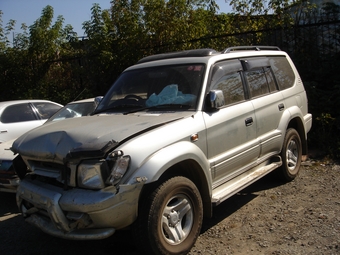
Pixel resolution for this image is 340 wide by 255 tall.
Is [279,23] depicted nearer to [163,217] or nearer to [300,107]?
[300,107]

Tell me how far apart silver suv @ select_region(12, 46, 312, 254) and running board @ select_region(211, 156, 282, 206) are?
0.04 ft

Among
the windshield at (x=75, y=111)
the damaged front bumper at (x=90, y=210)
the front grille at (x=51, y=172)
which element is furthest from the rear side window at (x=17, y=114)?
the damaged front bumper at (x=90, y=210)

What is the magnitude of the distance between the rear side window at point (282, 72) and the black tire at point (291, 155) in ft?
2.38

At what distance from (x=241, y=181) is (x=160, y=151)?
61.1 inches

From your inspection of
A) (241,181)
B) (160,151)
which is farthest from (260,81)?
(160,151)

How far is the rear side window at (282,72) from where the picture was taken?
575 cm

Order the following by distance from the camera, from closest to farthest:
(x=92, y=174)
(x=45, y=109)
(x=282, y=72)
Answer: (x=92, y=174), (x=282, y=72), (x=45, y=109)

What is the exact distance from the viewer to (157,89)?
460cm

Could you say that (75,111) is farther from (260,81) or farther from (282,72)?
(282,72)

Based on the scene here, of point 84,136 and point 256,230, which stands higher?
point 84,136

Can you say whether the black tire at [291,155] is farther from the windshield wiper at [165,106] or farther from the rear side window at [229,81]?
the windshield wiper at [165,106]

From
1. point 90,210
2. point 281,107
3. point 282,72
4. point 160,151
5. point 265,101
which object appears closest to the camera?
point 90,210

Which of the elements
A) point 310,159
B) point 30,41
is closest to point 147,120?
point 310,159

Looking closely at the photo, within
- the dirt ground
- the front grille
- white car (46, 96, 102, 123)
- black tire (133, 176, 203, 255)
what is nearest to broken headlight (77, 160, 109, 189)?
the front grille
